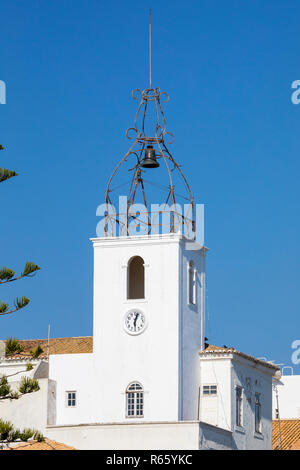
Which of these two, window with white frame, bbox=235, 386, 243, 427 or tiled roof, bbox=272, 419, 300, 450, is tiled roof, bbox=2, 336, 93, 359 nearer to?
window with white frame, bbox=235, 386, 243, 427

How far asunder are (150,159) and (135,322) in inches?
240

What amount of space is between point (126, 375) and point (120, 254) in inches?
176

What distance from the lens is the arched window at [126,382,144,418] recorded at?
5050cm

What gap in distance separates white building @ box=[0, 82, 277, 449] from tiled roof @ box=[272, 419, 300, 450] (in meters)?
4.34

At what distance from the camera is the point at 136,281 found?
176ft

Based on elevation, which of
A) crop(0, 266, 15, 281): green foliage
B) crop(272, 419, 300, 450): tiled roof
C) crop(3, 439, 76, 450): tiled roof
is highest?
crop(0, 266, 15, 281): green foliage

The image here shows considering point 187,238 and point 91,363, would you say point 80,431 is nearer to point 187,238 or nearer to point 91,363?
point 91,363

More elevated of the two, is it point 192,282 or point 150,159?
point 150,159

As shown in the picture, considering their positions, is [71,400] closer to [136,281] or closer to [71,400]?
[71,400]

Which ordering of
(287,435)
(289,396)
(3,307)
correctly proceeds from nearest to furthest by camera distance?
(3,307), (287,435), (289,396)

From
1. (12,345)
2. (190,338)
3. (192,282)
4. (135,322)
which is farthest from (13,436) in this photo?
(192,282)

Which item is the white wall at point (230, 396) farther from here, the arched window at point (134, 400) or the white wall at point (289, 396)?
the white wall at point (289, 396)

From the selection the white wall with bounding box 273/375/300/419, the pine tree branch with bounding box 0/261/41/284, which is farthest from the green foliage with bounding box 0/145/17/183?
the white wall with bounding box 273/375/300/419
